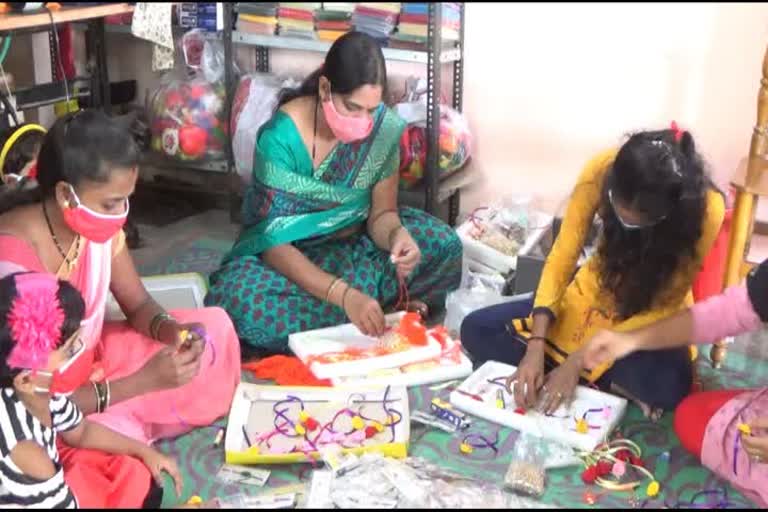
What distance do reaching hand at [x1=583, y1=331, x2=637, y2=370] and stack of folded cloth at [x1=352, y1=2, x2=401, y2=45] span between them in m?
1.53

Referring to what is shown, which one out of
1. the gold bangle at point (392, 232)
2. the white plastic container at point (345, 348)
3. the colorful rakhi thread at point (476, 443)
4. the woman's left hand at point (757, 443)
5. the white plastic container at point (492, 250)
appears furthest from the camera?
the white plastic container at point (492, 250)

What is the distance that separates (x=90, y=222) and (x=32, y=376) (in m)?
0.36

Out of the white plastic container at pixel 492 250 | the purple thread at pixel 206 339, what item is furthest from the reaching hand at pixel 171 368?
the white plastic container at pixel 492 250

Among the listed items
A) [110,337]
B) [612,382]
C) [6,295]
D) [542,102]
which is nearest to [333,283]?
[110,337]

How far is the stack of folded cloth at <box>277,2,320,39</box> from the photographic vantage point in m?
3.11

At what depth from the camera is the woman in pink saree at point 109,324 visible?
66.0 inches

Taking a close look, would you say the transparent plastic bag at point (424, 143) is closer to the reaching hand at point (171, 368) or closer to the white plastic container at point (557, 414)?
the white plastic container at point (557, 414)

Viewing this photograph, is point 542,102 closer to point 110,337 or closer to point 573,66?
point 573,66

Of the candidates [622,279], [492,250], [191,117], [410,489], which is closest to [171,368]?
[410,489]

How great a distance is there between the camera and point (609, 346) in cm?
184

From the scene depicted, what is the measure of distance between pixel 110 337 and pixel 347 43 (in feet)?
2.95

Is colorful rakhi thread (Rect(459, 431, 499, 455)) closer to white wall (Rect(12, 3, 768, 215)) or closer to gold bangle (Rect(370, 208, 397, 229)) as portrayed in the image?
gold bangle (Rect(370, 208, 397, 229))

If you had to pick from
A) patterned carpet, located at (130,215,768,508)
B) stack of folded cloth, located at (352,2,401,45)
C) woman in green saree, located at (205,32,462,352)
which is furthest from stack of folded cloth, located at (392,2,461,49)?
patterned carpet, located at (130,215,768,508)

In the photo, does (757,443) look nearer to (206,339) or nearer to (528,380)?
(528,380)
